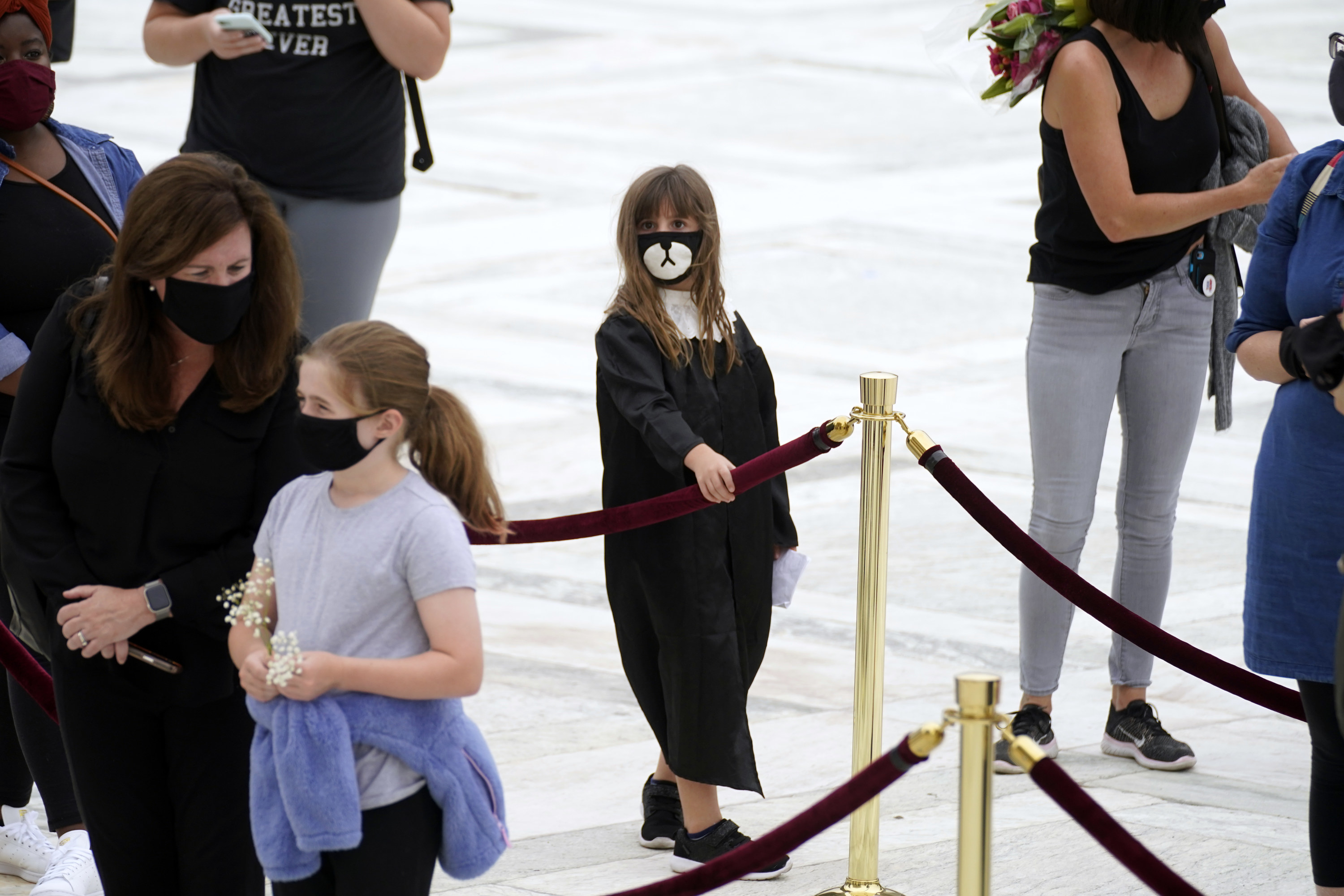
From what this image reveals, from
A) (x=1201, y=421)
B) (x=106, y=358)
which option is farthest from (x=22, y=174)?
(x=1201, y=421)

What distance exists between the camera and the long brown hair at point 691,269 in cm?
428

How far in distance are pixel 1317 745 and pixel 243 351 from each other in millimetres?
2340

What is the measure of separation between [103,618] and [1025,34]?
303cm

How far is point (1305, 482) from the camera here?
140 inches

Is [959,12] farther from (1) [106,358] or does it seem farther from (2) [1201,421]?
(2) [1201,421]

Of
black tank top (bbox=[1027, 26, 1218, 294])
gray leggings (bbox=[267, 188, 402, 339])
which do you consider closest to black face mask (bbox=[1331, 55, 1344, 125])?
black tank top (bbox=[1027, 26, 1218, 294])

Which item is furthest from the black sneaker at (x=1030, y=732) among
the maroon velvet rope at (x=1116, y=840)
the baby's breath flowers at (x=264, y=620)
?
the baby's breath flowers at (x=264, y=620)

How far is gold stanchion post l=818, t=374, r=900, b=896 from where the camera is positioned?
4.04m

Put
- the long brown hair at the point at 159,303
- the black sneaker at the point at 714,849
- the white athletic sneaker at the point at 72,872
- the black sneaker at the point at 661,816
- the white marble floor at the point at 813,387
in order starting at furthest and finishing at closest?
the white marble floor at the point at 813,387
the black sneaker at the point at 661,816
the black sneaker at the point at 714,849
the white athletic sneaker at the point at 72,872
the long brown hair at the point at 159,303

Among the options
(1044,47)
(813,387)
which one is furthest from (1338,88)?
(813,387)

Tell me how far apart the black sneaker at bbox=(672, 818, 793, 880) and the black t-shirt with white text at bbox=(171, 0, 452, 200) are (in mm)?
2460

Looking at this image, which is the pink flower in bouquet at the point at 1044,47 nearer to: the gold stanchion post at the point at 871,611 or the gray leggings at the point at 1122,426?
the gray leggings at the point at 1122,426

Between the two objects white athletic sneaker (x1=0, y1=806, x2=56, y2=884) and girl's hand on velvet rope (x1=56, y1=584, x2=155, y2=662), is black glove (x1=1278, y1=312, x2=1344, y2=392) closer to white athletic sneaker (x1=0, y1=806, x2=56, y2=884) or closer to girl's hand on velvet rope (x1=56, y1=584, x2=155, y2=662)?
girl's hand on velvet rope (x1=56, y1=584, x2=155, y2=662)

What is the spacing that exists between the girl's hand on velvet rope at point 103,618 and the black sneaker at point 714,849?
1638 millimetres
